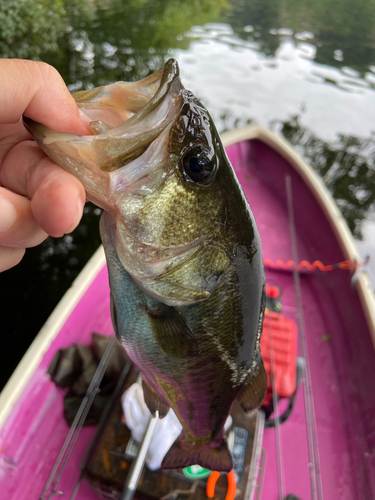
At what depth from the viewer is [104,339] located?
2.61 m

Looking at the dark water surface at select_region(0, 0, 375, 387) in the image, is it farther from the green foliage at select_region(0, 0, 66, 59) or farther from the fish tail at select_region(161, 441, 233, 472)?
the fish tail at select_region(161, 441, 233, 472)

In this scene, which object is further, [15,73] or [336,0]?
[336,0]

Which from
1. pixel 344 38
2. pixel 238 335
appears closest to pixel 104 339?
pixel 238 335

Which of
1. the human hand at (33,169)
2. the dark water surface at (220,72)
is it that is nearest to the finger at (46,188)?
the human hand at (33,169)

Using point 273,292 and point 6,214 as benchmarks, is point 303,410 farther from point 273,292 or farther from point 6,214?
point 6,214

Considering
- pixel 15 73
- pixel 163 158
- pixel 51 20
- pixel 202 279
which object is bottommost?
pixel 51 20

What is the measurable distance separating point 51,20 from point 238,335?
38.7 ft

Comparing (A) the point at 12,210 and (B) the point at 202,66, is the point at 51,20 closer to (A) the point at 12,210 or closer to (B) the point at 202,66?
(B) the point at 202,66

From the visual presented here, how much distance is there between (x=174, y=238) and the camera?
1.03 meters

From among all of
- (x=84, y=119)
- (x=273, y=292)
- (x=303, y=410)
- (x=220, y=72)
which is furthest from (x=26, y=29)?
(x=303, y=410)

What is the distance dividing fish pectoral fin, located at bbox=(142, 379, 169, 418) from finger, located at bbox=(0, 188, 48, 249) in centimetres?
88

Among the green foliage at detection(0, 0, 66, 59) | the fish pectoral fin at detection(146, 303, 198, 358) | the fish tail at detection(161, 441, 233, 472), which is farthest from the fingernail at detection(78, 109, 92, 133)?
the green foliage at detection(0, 0, 66, 59)

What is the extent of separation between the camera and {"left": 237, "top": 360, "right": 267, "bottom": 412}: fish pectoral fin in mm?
1396

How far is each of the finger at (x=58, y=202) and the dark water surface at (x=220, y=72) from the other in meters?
3.59
